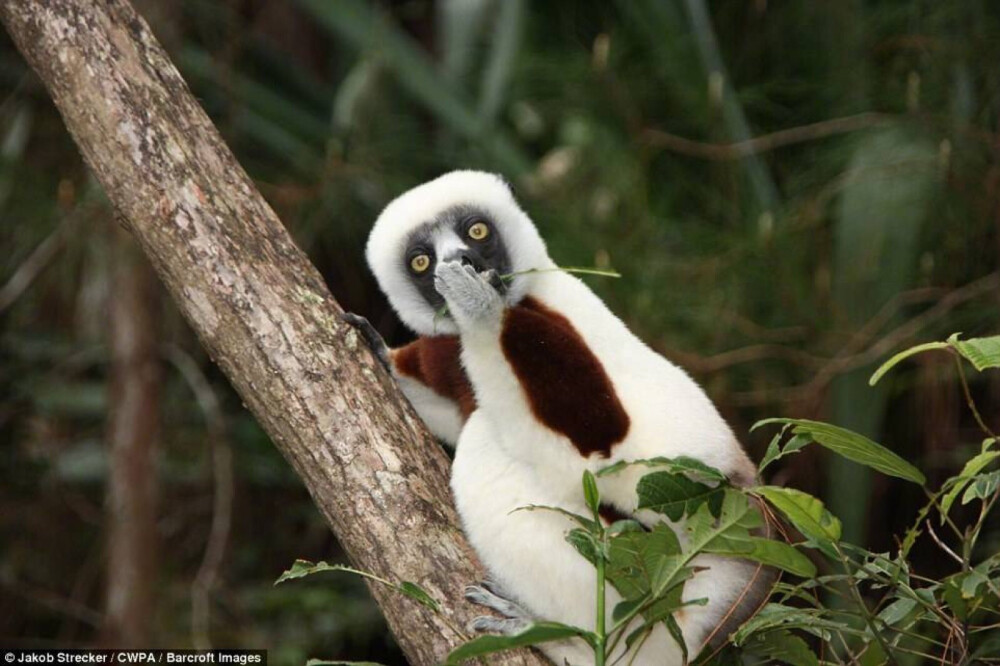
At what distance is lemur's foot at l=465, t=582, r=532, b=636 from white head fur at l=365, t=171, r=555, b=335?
89 centimetres

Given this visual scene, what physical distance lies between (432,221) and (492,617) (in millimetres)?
1290

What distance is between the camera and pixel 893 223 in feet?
17.6

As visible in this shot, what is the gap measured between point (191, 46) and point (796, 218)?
3.57m

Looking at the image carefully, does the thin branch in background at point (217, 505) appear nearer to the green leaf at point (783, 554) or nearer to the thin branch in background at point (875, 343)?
the thin branch in background at point (875, 343)

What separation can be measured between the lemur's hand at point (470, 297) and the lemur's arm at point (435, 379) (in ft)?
1.66

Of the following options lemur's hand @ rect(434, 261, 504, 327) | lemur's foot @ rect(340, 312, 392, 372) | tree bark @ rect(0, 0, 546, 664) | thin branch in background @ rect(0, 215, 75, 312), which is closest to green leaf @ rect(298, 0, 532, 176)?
thin branch in background @ rect(0, 215, 75, 312)

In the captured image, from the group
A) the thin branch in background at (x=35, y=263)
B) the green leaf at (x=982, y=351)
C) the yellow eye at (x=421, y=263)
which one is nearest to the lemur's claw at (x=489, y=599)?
the yellow eye at (x=421, y=263)

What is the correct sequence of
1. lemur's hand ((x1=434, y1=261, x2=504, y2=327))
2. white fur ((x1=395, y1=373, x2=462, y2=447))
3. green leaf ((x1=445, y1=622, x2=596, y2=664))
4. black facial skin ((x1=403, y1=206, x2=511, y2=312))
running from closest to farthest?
green leaf ((x1=445, y1=622, x2=596, y2=664))
lemur's hand ((x1=434, y1=261, x2=504, y2=327))
black facial skin ((x1=403, y1=206, x2=511, y2=312))
white fur ((x1=395, y1=373, x2=462, y2=447))

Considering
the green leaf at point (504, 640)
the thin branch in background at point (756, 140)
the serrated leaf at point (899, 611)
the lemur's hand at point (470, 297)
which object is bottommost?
the serrated leaf at point (899, 611)

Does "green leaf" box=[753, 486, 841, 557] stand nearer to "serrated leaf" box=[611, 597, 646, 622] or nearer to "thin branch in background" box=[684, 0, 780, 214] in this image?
"serrated leaf" box=[611, 597, 646, 622]

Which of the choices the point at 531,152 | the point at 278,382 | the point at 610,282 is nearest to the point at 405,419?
the point at 278,382

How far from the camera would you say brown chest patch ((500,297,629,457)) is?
9.39 ft

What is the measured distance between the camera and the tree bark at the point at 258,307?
2.82 metres

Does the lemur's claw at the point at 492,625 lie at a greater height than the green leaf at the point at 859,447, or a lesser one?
lesser
